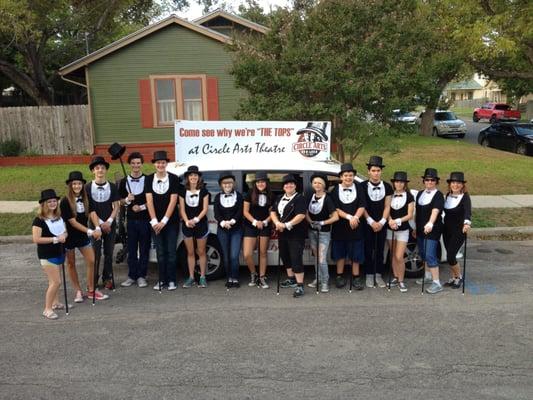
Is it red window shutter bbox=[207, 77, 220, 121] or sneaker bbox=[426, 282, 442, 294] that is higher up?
red window shutter bbox=[207, 77, 220, 121]

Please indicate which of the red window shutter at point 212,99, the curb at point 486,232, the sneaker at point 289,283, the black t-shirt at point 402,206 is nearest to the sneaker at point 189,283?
the sneaker at point 289,283

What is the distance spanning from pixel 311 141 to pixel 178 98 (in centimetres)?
1078

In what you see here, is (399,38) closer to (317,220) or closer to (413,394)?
(317,220)

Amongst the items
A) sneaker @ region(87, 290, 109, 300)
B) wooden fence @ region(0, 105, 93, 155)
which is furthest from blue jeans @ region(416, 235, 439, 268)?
wooden fence @ region(0, 105, 93, 155)

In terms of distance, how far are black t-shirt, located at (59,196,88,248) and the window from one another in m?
11.7

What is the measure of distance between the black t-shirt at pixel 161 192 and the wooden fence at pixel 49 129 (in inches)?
487

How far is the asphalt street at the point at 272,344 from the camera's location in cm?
432

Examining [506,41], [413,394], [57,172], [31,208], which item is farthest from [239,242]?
[57,172]

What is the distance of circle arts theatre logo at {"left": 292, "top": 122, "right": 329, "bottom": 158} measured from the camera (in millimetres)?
7727

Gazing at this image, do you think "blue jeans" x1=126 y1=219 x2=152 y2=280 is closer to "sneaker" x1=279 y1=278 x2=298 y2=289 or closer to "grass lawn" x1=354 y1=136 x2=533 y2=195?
"sneaker" x1=279 y1=278 x2=298 y2=289

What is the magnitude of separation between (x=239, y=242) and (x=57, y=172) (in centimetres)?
1043

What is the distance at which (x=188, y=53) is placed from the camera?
17391mm

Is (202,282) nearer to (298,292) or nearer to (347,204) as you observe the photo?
(298,292)

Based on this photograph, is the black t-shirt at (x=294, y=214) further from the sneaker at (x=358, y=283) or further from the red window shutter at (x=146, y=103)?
the red window shutter at (x=146, y=103)
